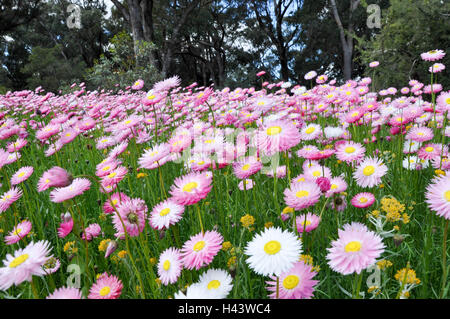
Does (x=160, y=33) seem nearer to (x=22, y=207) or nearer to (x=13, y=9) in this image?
(x=13, y=9)

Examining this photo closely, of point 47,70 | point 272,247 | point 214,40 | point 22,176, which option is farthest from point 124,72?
point 47,70

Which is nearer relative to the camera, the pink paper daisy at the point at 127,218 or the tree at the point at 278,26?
the pink paper daisy at the point at 127,218

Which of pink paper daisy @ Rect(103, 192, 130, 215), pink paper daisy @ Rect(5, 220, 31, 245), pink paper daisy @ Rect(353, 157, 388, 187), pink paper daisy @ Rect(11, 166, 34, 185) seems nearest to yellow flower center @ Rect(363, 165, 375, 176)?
pink paper daisy @ Rect(353, 157, 388, 187)

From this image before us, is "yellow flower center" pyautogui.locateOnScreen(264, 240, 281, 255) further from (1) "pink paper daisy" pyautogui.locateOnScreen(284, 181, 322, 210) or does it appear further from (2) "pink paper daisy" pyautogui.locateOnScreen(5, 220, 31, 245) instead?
(2) "pink paper daisy" pyautogui.locateOnScreen(5, 220, 31, 245)

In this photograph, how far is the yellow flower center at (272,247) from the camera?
2.27 ft

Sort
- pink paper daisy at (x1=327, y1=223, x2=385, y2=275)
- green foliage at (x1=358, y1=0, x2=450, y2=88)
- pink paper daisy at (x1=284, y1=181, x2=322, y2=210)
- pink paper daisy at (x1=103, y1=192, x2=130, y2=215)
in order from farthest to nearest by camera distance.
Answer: green foliage at (x1=358, y1=0, x2=450, y2=88), pink paper daisy at (x1=103, y1=192, x2=130, y2=215), pink paper daisy at (x1=284, y1=181, x2=322, y2=210), pink paper daisy at (x1=327, y1=223, x2=385, y2=275)

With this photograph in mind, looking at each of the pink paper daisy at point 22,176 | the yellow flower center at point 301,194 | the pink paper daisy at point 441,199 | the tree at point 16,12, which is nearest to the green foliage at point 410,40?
the pink paper daisy at point 441,199

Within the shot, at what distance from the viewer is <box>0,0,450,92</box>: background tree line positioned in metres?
4.41

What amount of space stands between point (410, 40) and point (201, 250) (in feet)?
16.2

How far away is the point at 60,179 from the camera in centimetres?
85

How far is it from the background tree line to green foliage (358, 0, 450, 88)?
0.01m

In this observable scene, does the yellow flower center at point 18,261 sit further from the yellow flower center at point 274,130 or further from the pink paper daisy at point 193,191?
the yellow flower center at point 274,130

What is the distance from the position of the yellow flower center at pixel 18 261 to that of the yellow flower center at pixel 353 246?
0.81 metres
